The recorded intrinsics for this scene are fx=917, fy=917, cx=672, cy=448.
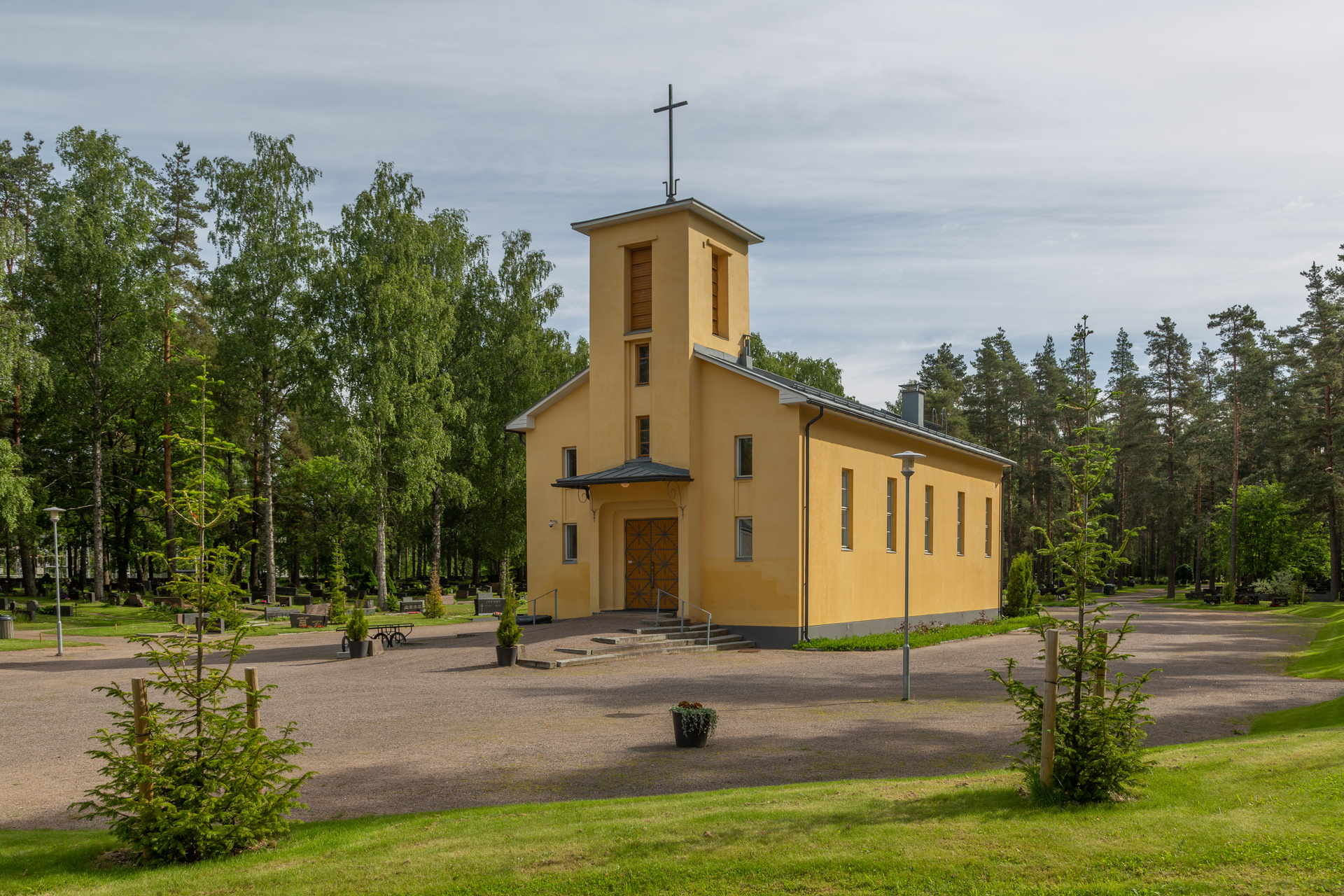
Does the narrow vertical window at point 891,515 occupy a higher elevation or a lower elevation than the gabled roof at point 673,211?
lower

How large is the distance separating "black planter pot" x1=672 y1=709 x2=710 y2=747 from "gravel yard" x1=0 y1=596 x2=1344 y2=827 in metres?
0.14

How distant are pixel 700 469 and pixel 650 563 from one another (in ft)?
8.92

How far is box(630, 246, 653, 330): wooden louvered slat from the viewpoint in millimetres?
23000

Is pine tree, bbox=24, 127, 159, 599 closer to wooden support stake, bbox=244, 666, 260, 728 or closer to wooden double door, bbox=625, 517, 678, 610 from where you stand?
wooden double door, bbox=625, 517, 678, 610

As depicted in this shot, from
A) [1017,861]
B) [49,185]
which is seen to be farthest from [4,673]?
[49,185]

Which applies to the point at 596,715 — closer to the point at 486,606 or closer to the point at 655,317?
the point at 655,317

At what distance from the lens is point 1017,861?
5.56 metres

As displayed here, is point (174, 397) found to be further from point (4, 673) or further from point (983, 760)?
point (983, 760)

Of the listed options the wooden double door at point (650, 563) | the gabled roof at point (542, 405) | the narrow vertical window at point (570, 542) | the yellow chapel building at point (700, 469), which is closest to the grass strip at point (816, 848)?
the yellow chapel building at point (700, 469)

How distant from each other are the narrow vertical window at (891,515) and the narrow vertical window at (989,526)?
26.0ft

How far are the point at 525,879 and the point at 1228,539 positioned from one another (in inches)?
2344

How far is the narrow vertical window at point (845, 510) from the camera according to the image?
22688mm

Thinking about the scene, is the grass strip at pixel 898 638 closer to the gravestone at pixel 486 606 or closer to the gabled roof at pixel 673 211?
the gabled roof at pixel 673 211

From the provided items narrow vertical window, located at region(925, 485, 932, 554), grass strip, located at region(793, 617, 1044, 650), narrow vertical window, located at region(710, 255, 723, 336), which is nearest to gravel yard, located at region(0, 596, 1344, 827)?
grass strip, located at region(793, 617, 1044, 650)
